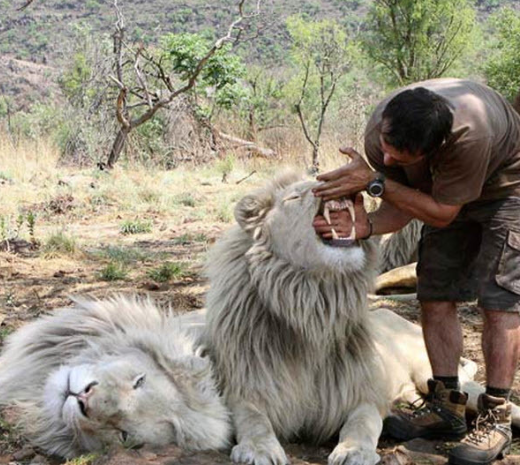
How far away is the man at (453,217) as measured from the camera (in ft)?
11.7

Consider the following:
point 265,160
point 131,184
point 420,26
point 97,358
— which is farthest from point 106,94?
point 97,358

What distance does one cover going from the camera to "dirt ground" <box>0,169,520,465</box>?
3.44m

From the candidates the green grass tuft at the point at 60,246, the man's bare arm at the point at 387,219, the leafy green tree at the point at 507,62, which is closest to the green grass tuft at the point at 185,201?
the green grass tuft at the point at 60,246

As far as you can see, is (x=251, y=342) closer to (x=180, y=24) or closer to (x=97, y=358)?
(x=97, y=358)

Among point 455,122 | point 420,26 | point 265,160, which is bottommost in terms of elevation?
point 265,160

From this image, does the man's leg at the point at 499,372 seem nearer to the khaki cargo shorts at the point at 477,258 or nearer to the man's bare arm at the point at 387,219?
Result: the khaki cargo shorts at the point at 477,258

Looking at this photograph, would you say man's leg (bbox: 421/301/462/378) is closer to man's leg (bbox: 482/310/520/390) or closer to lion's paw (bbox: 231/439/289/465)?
man's leg (bbox: 482/310/520/390)

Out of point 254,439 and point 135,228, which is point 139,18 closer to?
point 135,228

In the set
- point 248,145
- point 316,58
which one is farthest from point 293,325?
point 316,58

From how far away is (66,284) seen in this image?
6574 mm

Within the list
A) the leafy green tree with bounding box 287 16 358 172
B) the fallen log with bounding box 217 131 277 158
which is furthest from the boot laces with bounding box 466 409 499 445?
the leafy green tree with bounding box 287 16 358 172

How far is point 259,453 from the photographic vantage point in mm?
3258

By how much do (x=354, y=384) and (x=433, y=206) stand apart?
89 centimetres

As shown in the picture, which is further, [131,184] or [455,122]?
[131,184]
